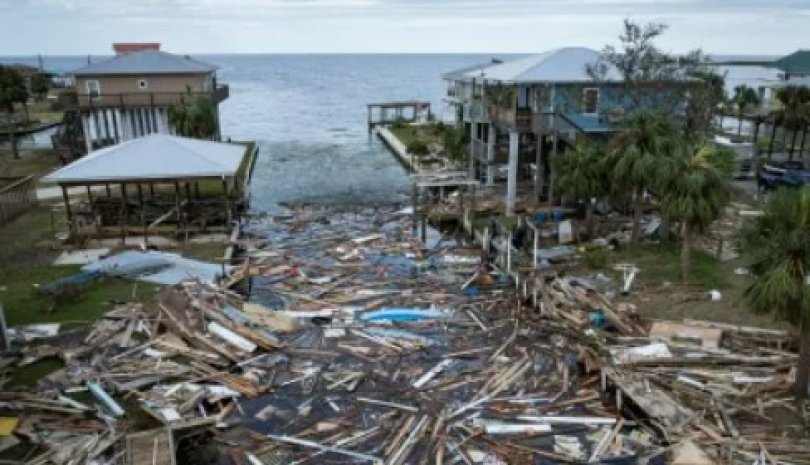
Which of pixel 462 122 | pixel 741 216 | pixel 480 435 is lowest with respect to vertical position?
pixel 480 435

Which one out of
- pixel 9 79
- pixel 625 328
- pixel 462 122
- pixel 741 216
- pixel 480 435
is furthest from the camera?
pixel 9 79

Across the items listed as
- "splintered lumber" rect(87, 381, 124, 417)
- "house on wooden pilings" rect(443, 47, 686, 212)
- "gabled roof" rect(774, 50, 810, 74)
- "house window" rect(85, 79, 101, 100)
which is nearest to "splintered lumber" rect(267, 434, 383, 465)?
"splintered lumber" rect(87, 381, 124, 417)

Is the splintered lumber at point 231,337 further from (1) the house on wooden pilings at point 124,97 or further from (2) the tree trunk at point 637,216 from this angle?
(1) the house on wooden pilings at point 124,97

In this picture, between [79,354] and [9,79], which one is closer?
[79,354]

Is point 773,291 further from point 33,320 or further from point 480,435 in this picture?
point 33,320

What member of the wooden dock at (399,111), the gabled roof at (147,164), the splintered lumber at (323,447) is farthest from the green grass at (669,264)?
the wooden dock at (399,111)

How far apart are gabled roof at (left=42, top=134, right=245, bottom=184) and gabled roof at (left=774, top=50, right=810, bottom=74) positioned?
56306 millimetres

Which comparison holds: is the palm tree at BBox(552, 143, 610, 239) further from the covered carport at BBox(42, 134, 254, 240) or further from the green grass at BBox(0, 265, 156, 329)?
the green grass at BBox(0, 265, 156, 329)

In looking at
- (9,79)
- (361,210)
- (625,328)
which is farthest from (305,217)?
(9,79)

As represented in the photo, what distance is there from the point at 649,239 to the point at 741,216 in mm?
5172

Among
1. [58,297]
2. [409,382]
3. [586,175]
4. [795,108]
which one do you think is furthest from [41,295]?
[795,108]

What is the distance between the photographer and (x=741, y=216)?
30.0 metres

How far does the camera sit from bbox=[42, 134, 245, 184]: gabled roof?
2916 centimetres

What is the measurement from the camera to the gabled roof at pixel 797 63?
61.8 meters
